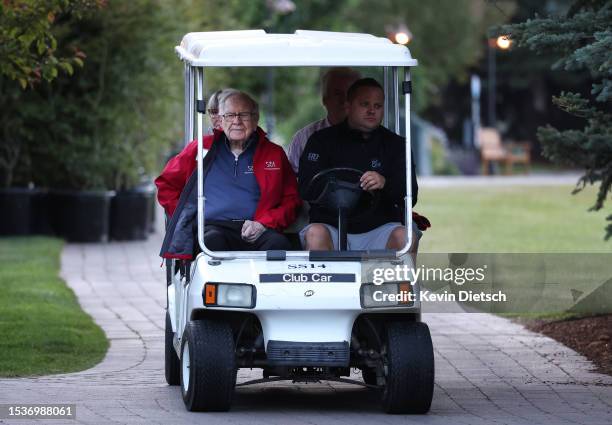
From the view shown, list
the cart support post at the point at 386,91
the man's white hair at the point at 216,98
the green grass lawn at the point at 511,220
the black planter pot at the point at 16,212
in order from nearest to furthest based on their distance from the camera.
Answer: the man's white hair at the point at 216,98 → the cart support post at the point at 386,91 → the black planter pot at the point at 16,212 → the green grass lawn at the point at 511,220

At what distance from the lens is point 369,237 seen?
27.9 ft

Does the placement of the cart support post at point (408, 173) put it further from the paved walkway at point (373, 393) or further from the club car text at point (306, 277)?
the paved walkway at point (373, 393)

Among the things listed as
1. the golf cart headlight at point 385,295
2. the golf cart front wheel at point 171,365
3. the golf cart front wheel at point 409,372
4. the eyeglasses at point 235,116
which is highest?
the eyeglasses at point 235,116

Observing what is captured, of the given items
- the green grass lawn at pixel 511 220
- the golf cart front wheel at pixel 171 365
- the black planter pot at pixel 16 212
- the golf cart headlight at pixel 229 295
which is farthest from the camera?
the green grass lawn at pixel 511 220

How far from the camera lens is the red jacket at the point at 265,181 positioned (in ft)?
27.9

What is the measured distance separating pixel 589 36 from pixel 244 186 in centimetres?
247

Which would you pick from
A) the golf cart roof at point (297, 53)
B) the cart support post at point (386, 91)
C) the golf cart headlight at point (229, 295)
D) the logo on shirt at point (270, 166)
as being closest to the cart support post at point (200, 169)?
the golf cart roof at point (297, 53)

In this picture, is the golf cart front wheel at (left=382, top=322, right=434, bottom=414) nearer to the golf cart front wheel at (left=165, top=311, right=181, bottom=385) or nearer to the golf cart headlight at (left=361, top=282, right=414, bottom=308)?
the golf cart headlight at (left=361, top=282, right=414, bottom=308)

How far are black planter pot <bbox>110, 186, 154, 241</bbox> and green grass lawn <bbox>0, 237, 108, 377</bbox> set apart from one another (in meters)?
3.11

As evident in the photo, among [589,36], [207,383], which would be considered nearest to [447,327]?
[589,36]

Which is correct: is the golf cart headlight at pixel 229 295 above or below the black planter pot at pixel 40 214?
above

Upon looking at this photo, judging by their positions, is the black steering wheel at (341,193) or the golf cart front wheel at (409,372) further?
the black steering wheel at (341,193)

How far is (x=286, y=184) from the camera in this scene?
28.4ft
